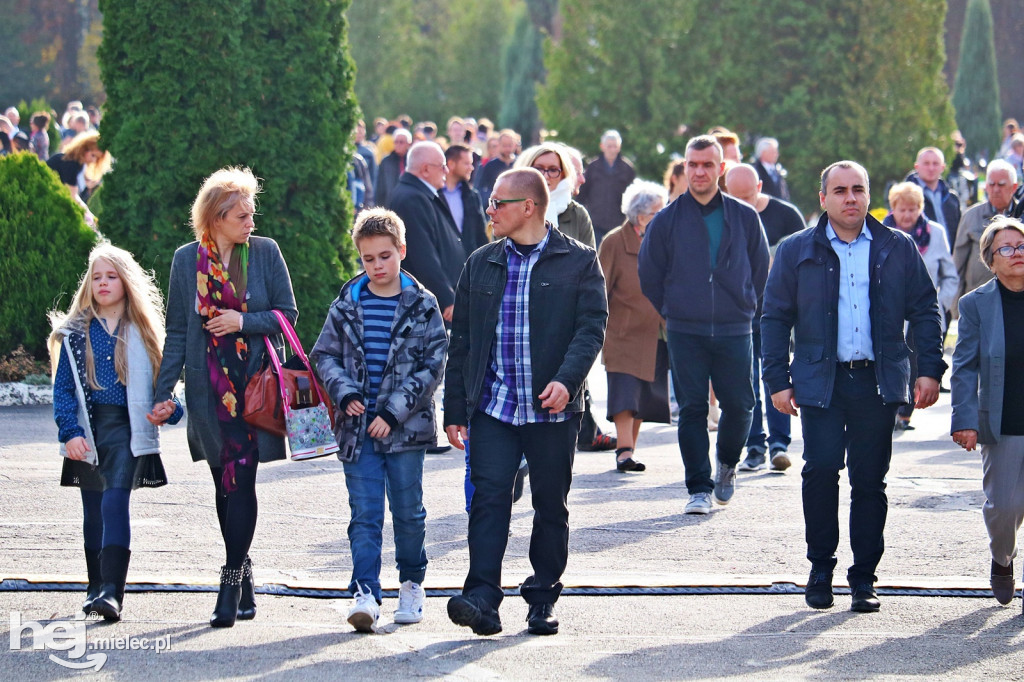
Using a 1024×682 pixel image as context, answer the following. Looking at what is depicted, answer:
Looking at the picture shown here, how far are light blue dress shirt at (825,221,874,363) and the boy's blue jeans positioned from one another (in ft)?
6.31

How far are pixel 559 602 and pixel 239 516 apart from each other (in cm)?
140

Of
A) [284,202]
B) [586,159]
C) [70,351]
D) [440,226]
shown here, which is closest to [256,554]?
[70,351]

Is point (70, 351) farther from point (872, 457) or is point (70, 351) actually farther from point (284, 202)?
point (284, 202)

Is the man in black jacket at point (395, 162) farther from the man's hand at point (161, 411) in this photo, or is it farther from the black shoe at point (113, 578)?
the black shoe at point (113, 578)

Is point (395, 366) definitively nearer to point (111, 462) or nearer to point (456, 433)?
point (456, 433)

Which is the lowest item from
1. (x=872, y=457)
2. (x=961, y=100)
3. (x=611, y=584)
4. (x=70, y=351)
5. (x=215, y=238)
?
(x=611, y=584)

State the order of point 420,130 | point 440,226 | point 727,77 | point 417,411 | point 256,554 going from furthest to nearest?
point 727,77
point 420,130
point 440,226
point 256,554
point 417,411

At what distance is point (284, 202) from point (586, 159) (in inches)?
669

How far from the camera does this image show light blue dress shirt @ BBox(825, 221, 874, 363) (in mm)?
6625

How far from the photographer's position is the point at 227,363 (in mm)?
6145

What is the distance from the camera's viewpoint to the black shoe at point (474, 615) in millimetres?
5793

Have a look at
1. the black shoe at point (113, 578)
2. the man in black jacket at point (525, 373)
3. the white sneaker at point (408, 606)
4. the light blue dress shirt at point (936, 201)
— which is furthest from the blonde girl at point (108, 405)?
the light blue dress shirt at point (936, 201)

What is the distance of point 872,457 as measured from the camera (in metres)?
6.64

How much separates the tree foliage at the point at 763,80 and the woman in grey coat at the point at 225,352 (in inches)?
885
